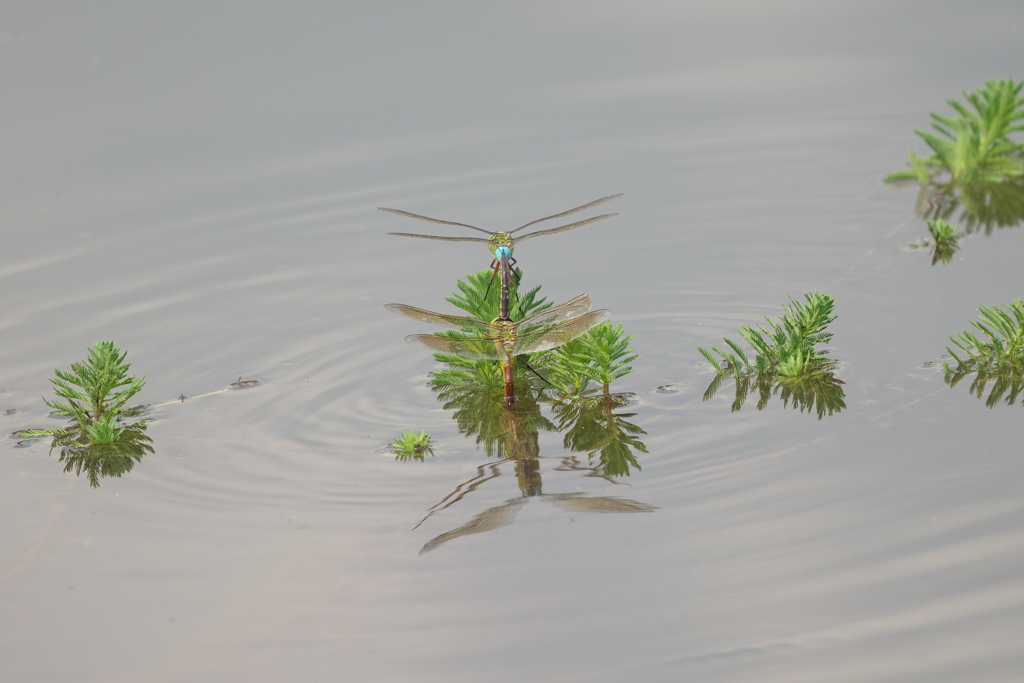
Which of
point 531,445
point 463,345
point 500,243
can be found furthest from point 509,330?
point 531,445

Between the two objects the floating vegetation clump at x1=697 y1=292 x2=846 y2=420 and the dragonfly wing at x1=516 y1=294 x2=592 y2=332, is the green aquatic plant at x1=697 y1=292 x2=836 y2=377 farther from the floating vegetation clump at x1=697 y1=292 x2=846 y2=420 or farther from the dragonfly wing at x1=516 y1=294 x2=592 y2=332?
the dragonfly wing at x1=516 y1=294 x2=592 y2=332

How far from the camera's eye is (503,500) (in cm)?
559

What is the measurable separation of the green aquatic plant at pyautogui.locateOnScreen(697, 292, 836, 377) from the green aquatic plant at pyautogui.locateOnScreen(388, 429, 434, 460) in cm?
165

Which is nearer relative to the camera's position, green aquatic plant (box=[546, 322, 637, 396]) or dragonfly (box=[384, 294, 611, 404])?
dragonfly (box=[384, 294, 611, 404])

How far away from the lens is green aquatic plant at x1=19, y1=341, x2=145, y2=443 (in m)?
6.45

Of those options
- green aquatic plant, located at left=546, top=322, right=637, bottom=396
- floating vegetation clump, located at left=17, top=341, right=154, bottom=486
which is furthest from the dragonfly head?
floating vegetation clump, located at left=17, top=341, right=154, bottom=486

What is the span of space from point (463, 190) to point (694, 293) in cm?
273

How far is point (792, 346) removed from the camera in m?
6.64

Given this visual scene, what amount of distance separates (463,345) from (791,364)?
1.88 m

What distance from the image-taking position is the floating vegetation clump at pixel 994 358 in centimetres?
649

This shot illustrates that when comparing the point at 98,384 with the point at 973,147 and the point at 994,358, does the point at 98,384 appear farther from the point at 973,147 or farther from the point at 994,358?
the point at 973,147

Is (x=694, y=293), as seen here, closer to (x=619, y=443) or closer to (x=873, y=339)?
(x=873, y=339)

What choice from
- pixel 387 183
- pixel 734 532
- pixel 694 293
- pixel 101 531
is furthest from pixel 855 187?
pixel 101 531

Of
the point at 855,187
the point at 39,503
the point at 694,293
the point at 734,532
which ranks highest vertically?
the point at 855,187
